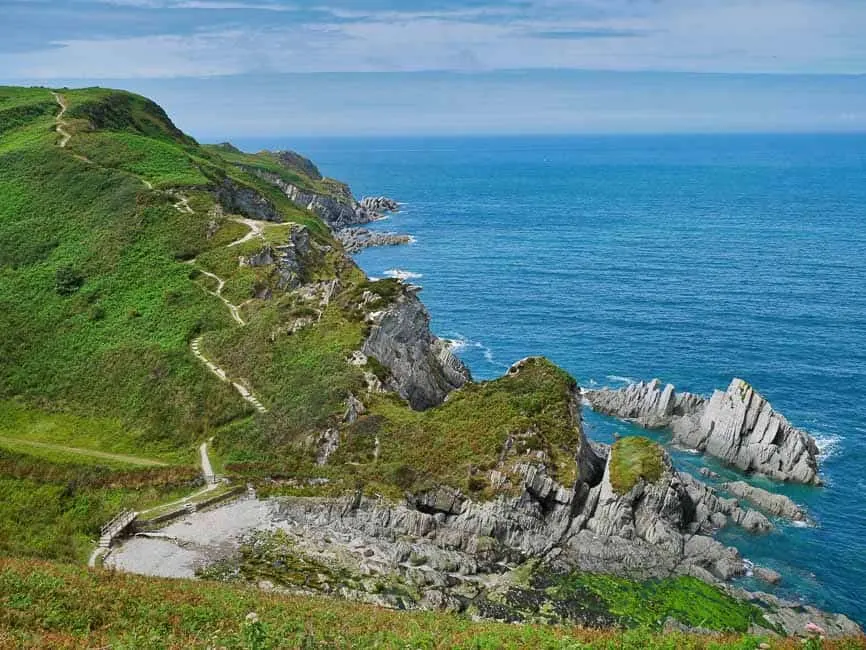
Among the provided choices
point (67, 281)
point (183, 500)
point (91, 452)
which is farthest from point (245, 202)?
point (183, 500)

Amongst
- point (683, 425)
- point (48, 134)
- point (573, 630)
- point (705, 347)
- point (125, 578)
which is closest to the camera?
point (573, 630)

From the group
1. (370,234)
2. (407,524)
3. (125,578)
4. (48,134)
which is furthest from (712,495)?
(370,234)

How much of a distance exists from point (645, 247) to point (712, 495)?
116 metres

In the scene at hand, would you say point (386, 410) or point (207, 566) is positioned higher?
point (386, 410)

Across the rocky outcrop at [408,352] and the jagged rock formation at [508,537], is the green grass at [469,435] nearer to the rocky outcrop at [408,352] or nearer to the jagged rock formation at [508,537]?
the jagged rock formation at [508,537]

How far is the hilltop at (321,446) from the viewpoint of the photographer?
46.9 metres

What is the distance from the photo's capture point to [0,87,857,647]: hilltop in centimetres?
4694

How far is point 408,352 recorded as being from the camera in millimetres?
73562

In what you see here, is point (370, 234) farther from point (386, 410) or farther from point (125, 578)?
point (125, 578)

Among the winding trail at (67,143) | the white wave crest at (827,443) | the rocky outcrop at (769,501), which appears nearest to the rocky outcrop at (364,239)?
the winding trail at (67,143)

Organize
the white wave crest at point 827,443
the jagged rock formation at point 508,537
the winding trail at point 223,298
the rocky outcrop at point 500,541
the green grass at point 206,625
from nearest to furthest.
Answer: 1. the green grass at point 206,625
2. the rocky outcrop at point 500,541
3. the jagged rock formation at point 508,537
4. the white wave crest at point 827,443
5. the winding trail at point 223,298

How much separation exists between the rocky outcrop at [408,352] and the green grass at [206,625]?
3549 cm

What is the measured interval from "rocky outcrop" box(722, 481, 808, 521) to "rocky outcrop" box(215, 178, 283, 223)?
8155cm

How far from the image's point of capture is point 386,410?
2430 inches
